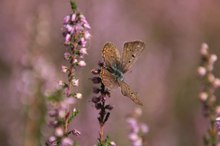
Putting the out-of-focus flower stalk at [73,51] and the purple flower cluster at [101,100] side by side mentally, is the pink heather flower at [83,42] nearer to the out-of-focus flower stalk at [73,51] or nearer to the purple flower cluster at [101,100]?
the out-of-focus flower stalk at [73,51]

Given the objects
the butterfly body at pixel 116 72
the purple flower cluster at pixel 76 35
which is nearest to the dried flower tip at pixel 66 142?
the purple flower cluster at pixel 76 35

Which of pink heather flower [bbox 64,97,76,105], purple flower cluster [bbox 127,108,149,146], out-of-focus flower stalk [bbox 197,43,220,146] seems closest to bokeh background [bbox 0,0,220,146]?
purple flower cluster [bbox 127,108,149,146]

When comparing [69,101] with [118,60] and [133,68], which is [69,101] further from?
[133,68]

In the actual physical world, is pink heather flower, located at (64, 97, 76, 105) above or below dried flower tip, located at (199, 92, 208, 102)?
below

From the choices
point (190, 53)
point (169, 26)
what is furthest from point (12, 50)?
point (169, 26)

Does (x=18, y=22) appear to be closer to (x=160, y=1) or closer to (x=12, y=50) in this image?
(x=12, y=50)

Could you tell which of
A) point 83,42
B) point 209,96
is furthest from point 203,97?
point 83,42

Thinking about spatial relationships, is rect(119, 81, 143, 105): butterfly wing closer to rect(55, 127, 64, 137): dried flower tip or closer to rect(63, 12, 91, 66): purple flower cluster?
rect(63, 12, 91, 66): purple flower cluster
